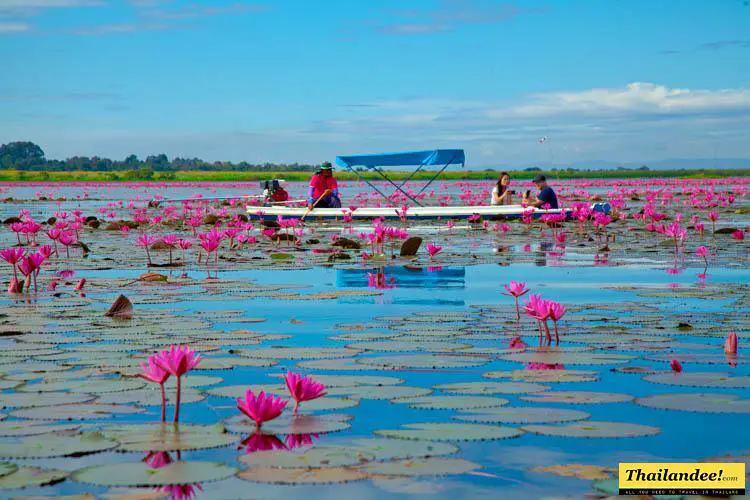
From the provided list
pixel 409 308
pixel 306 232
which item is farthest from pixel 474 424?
pixel 306 232

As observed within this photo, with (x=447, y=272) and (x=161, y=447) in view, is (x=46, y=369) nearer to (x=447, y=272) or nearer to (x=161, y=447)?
(x=161, y=447)

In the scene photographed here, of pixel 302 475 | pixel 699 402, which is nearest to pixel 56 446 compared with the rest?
pixel 302 475

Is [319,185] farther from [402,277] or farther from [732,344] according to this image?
[732,344]

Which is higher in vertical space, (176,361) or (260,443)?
(176,361)

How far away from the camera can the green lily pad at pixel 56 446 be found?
3586 millimetres

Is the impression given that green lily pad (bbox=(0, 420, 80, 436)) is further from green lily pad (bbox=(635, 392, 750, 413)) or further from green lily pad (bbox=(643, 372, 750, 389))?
green lily pad (bbox=(643, 372, 750, 389))

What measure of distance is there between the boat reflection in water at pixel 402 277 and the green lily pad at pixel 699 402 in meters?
4.95

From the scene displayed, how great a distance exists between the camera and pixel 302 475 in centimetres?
331

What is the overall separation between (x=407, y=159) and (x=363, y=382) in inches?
830

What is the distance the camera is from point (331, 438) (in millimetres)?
3826

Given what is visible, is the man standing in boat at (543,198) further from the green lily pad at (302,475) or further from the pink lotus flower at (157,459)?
the green lily pad at (302,475)

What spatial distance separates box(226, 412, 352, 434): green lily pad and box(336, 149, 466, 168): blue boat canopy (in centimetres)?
2136

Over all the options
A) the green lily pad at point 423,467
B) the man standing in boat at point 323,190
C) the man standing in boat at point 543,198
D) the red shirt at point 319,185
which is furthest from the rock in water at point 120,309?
the red shirt at point 319,185

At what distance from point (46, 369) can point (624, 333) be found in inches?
134
